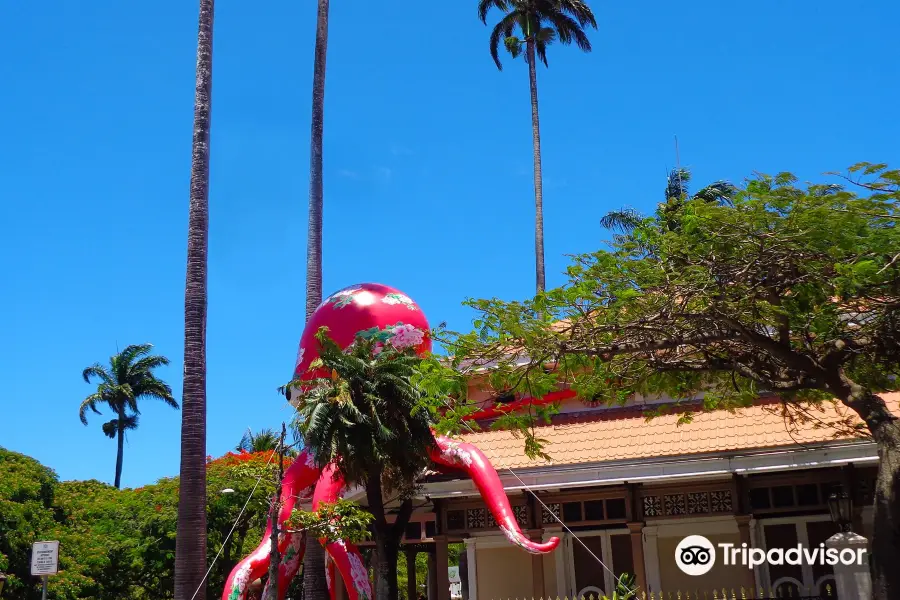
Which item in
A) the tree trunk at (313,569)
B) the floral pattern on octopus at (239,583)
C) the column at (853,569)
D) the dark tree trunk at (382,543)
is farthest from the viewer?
the tree trunk at (313,569)

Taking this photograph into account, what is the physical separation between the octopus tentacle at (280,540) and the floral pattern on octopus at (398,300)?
3.33m

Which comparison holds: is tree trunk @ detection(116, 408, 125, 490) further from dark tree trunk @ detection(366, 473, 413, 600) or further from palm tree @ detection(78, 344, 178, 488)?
dark tree trunk @ detection(366, 473, 413, 600)

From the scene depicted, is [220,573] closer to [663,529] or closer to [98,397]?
[663,529]

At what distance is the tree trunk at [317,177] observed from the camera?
73.6ft

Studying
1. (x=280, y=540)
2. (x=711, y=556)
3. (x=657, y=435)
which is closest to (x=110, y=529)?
(x=280, y=540)

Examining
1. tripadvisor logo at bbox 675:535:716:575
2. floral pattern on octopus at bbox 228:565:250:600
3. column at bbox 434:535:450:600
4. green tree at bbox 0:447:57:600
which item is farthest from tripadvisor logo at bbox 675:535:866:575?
green tree at bbox 0:447:57:600

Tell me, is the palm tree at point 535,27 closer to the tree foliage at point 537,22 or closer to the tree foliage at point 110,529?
the tree foliage at point 537,22

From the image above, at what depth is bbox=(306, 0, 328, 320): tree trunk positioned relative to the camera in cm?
2244

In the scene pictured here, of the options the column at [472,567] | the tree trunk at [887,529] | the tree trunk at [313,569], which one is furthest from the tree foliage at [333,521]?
the tree trunk at [887,529]

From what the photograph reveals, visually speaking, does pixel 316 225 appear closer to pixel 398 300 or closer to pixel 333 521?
pixel 398 300

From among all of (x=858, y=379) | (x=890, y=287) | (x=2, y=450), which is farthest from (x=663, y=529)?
(x=2, y=450)

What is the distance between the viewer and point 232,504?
29.4 m

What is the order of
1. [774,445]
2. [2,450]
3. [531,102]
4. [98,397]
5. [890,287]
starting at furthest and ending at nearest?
[98,397] < [531,102] < [2,450] < [774,445] < [890,287]

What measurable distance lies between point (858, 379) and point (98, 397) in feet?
144
